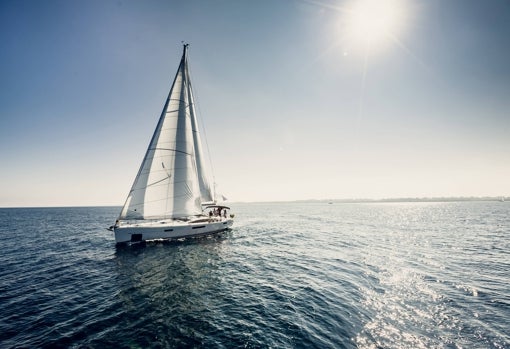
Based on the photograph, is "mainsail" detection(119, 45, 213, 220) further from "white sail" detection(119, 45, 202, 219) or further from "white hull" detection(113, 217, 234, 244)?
"white hull" detection(113, 217, 234, 244)

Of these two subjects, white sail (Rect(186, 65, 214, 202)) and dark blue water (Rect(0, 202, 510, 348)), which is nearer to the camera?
dark blue water (Rect(0, 202, 510, 348))

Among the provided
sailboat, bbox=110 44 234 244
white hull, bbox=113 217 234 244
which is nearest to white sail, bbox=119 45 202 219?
sailboat, bbox=110 44 234 244

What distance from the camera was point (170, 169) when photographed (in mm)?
26594

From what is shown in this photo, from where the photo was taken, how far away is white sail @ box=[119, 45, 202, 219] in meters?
25.1

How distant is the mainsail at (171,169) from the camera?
82.5 feet

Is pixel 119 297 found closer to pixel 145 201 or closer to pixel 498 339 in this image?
pixel 145 201

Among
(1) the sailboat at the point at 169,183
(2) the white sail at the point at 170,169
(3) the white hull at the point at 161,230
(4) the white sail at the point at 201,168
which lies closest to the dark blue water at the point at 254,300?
(3) the white hull at the point at 161,230

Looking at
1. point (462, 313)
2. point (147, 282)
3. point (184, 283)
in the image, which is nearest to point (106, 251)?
point (147, 282)

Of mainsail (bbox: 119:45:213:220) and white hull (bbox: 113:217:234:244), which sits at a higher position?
mainsail (bbox: 119:45:213:220)

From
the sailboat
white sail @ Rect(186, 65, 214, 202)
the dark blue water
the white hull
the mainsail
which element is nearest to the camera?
the dark blue water

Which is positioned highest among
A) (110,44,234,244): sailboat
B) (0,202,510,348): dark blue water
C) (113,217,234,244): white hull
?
(110,44,234,244): sailboat

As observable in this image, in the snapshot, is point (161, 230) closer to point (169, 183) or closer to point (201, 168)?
point (169, 183)

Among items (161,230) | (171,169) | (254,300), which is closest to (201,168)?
(171,169)

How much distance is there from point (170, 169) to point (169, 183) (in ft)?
5.76
